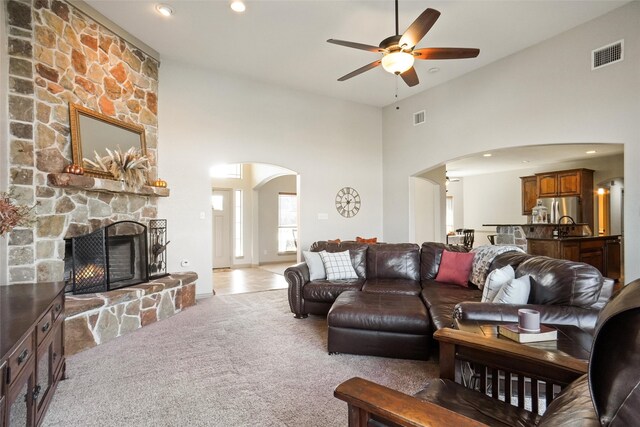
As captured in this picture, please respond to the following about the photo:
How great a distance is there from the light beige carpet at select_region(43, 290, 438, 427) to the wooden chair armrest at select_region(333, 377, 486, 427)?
1.02m

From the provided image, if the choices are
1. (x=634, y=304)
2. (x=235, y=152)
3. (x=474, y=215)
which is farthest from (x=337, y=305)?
(x=474, y=215)

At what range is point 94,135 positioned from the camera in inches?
152

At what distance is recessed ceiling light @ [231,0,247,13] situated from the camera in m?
3.65

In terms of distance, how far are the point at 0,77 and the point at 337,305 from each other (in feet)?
12.1

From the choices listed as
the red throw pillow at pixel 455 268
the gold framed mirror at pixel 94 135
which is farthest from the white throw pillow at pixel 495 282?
the gold framed mirror at pixel 94 135

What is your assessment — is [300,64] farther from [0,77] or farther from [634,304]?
[634,304]

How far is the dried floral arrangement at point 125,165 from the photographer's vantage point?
3.84m

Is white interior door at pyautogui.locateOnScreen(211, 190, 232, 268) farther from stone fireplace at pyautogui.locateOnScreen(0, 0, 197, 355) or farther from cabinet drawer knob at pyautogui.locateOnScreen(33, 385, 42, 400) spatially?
cabinet drawer knob at pyautogui.locateOnScreen(33, 385, 42, 400)

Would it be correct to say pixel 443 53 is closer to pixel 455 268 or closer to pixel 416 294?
pixel 455 268

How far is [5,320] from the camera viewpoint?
5.44 feet

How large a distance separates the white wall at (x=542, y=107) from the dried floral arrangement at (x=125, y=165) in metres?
4.74

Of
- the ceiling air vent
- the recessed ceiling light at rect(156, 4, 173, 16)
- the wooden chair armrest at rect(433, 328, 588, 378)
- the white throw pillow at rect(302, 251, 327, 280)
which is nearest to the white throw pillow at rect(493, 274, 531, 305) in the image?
the wooden chair armrest at rect(433, 328, 588, 378)

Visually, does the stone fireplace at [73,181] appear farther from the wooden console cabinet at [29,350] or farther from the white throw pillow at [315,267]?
the white throw pillow at [315,267]

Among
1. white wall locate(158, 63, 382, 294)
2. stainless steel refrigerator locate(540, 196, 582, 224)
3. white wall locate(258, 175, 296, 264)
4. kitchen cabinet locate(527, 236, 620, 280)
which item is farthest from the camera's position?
Answer: white wall locate(258, 175, 296, 264)
